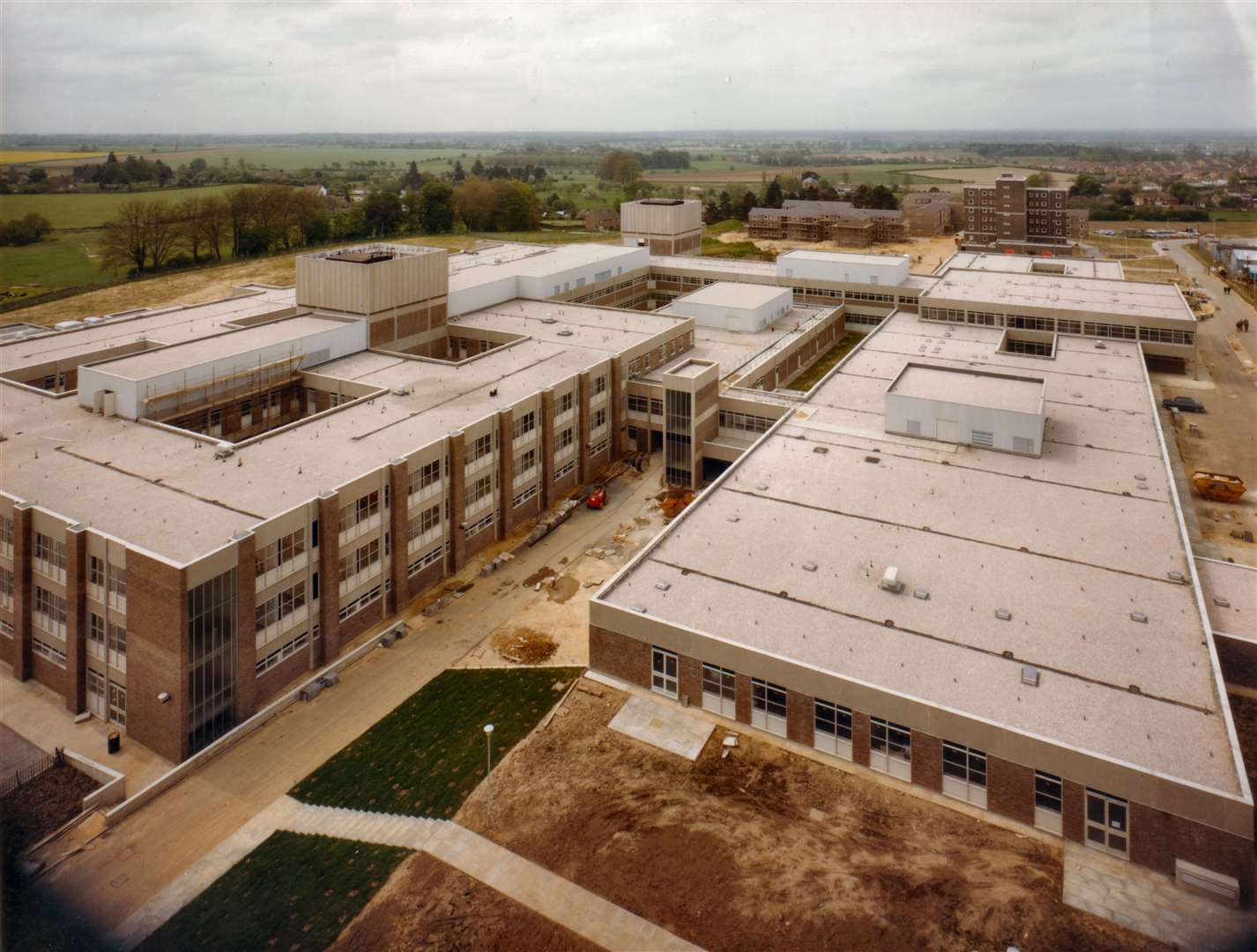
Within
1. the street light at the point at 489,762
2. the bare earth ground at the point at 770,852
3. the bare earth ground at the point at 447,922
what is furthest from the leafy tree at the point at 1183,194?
the bare earth ground at the point at 447,922

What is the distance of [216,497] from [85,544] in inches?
179

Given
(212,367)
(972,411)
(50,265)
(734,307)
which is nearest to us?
(972,411)

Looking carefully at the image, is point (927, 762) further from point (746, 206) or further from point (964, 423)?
point (746, 206)

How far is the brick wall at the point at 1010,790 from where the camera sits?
885 inches

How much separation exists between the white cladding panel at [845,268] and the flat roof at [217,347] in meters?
48.4

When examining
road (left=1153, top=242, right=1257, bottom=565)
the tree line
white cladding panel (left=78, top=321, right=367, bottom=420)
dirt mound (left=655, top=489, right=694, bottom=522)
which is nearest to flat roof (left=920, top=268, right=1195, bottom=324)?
road (left=1153, top=242, right=1257, bottom=565)

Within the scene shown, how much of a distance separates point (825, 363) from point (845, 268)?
1397cm

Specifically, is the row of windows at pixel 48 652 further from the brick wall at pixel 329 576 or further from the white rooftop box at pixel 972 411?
the white rooftop box at pixel 972 411

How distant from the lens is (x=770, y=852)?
71.4 feet

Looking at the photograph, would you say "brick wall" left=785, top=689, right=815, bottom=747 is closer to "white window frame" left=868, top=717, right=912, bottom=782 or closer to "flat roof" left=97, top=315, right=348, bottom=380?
"white window frame" left=868, top=717, right=912, bottom=782

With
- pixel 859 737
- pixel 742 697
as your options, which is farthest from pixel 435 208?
pixel 859 737

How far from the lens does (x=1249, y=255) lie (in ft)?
357

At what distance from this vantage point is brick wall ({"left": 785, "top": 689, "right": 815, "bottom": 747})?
2556 cm

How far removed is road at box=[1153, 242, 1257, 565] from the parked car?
73 cm
